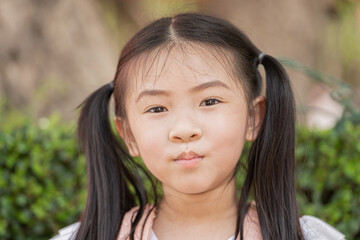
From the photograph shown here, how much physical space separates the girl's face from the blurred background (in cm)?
46

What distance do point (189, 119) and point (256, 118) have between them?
41cm

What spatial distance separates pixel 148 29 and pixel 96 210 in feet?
2.38

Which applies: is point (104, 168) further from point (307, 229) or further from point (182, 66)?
point (307, 229)

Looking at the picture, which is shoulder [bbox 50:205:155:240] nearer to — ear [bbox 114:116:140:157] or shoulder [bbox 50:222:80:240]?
shoulder [bbox 50:222:80:240]

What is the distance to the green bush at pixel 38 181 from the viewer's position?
2.34m

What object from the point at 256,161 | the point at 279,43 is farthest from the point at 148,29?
the point at 279,43

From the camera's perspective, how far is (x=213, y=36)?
1764 millimetres

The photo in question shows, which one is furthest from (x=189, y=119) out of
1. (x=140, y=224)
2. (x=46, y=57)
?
(x=46, y=57)

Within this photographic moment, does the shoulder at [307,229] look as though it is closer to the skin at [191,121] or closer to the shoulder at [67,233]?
the skin at [191,121]

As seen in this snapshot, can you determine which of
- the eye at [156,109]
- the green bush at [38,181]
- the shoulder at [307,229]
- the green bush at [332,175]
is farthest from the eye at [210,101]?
the green bush at [38,181]

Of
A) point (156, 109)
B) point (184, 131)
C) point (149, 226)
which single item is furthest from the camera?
point (149, 226)

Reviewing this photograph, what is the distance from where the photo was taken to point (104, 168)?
80.0 inches

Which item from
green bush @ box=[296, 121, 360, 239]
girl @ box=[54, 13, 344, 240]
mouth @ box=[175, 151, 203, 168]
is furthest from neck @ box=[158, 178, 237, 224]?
green bush @ box=[296, 121, 360, 239]

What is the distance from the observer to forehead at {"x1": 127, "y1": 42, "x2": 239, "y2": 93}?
1638 millimetres
